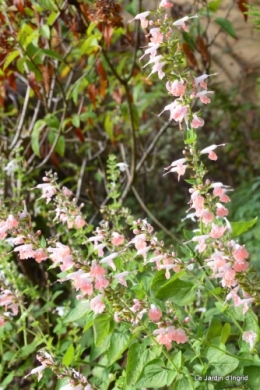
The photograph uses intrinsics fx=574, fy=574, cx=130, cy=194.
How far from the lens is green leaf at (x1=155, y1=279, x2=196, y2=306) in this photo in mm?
991

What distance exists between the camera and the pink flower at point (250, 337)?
955 millimetres

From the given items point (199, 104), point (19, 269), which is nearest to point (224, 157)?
point (199, 104)

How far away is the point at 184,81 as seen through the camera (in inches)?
36.4

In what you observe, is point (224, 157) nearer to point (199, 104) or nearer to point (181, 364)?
point (199, 104)

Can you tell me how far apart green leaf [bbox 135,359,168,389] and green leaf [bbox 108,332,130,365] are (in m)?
0.06

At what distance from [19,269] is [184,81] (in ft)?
4.64

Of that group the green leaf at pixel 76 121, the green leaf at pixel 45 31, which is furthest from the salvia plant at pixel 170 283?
the green leaf at pixel 76 121

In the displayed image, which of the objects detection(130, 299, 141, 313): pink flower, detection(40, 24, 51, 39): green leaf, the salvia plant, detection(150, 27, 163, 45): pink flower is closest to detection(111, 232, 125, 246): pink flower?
the salvia plant

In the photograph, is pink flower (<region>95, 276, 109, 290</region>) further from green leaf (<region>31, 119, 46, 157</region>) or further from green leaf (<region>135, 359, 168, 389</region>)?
green leaf (<region>31, 119, 46, 157</region>)

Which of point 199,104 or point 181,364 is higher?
point 181,364

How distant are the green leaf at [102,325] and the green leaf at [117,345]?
0.04m

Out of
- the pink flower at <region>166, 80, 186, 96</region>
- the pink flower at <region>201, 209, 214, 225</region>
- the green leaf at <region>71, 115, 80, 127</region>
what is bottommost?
the green leaf at <region>71, 115, 80, 127</region>

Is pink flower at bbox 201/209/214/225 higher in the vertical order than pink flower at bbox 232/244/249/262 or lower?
higher

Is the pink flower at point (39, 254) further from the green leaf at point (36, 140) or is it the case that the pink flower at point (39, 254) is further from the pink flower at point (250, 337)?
the green leaf at point (36, 140)
